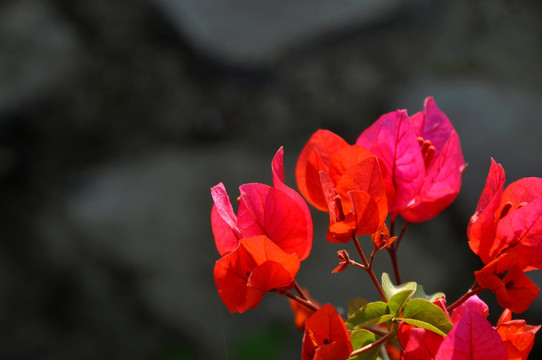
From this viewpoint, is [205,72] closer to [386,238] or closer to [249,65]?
[249,65]

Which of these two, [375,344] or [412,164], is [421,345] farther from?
[412,164]

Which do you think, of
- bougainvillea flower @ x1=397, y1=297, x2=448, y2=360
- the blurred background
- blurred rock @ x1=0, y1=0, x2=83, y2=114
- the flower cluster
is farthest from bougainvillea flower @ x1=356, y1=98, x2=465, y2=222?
blurred rock @ x1=0, y1=0, x2=83, y2=114

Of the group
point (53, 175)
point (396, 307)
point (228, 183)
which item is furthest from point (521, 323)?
point (53, 175)

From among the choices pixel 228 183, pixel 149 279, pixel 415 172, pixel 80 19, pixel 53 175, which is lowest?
pixel 415 172

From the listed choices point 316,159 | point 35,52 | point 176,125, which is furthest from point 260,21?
point 316,159

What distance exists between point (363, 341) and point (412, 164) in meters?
0.13

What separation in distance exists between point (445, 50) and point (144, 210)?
0.75 meters

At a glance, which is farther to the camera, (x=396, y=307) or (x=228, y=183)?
(x=228, y=183)

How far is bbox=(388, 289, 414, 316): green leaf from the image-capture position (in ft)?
1.03

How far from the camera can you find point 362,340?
0.33m

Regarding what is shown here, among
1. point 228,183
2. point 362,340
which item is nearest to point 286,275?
point 362,340

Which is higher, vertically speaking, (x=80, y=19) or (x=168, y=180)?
(x=80, y=19)

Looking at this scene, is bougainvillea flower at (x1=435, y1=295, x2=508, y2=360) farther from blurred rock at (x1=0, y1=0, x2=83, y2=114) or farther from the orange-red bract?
blurred rock at (x1=0, y1=0, x2=83, y2=114)

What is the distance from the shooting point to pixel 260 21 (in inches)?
42.9
